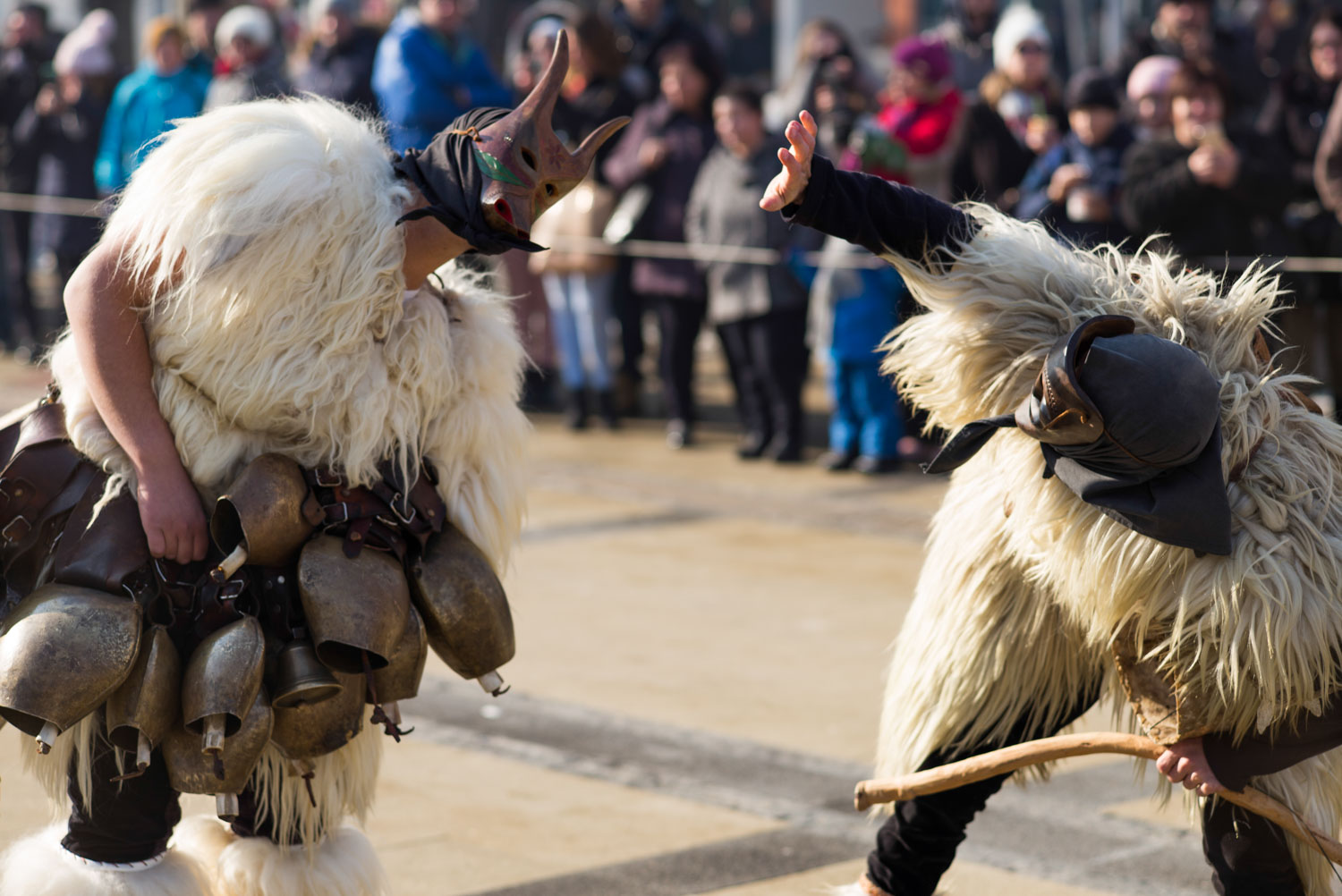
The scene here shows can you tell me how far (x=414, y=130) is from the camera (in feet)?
26.3


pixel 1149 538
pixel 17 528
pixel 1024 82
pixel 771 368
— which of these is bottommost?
pixel 771 368

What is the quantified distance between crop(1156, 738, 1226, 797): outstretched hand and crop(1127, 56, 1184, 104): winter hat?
5171 mm

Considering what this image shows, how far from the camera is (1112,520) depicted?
93.3 inches

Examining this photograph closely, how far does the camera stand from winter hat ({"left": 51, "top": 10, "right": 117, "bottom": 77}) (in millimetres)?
10297

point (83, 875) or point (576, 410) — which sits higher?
point (83, 875)

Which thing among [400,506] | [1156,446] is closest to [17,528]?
[400,506]

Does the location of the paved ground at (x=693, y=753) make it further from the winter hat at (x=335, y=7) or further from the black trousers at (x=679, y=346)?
the winter hat at (x=335, y=7)

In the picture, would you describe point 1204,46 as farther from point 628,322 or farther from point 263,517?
point 263,517

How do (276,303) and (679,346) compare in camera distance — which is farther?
(679,346)

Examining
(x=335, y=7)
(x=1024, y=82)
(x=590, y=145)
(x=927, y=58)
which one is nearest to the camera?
(x=590, y=145)

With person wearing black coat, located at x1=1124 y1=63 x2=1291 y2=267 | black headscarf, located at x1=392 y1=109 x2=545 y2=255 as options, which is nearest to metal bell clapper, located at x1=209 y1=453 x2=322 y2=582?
black headscarf, located at x1=392 y1=109 x2=545 y2=255

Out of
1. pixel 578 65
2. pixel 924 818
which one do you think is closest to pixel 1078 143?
pixel 578 65

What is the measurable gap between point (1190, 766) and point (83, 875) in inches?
65.6

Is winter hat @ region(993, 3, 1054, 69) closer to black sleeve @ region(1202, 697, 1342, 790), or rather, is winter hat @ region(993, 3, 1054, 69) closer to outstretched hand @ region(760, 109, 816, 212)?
outstretched hand @ region(760, 109, 816, 212)
